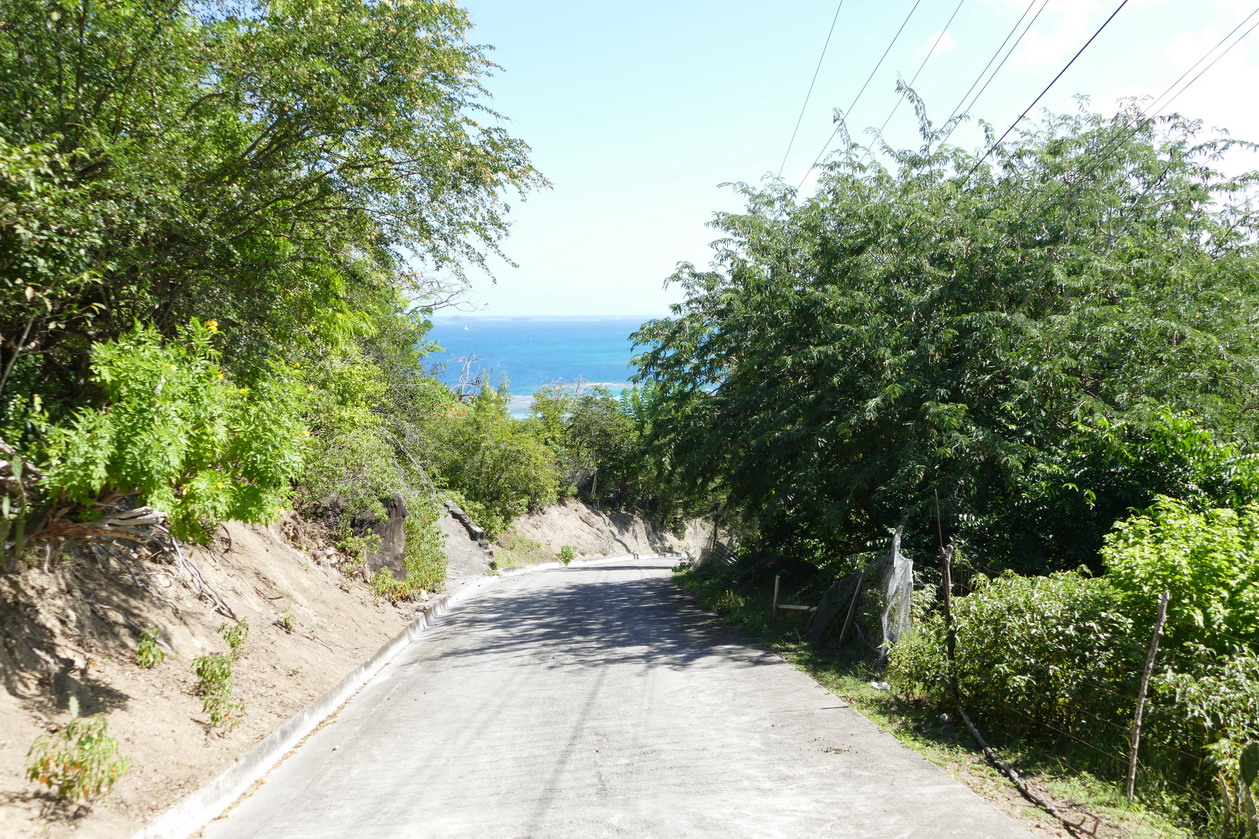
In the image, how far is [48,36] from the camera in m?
7.49

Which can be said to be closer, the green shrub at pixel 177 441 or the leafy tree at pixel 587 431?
the green shrub at pixel 177 441


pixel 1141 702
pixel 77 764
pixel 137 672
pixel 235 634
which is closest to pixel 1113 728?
pixel 1141 702

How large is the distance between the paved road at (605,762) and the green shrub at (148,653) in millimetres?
1622

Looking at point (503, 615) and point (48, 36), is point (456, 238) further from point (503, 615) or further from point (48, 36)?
point (503, 615)

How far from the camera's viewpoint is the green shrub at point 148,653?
25.1ft

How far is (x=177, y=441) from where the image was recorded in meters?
6.03

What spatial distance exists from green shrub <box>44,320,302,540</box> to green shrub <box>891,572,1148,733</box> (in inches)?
265

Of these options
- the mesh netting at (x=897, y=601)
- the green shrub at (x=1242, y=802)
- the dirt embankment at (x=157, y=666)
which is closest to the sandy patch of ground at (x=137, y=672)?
the dirt embankment at (x=157, y=666)

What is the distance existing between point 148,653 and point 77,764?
2648 millimetres

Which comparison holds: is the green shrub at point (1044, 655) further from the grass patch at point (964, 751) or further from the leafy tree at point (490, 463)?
the leafy tree at point (490, 463)

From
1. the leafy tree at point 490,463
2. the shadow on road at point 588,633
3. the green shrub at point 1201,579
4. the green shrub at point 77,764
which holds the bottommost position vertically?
the shadow on road at point 588,633

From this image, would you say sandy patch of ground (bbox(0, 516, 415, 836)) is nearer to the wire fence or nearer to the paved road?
the paved road

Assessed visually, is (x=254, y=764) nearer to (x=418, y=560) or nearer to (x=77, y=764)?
(x=77, y=764)

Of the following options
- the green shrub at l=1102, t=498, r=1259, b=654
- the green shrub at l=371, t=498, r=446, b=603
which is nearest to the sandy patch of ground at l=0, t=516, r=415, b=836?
the green shrub at l=371, t=498, r=446, b=603
